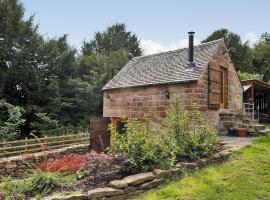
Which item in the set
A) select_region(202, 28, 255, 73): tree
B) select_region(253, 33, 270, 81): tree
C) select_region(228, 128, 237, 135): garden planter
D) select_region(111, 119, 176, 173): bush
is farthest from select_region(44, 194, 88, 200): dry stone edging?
select_region(253, 33, 270, 81): tree

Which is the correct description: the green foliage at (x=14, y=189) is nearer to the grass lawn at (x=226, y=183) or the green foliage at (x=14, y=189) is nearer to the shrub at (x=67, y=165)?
the shrub at (x=67, y=165)

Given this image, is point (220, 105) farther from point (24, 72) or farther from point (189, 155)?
point (24, 72)

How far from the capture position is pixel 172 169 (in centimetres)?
584

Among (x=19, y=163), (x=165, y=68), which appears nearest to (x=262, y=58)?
(x=165, y=68)

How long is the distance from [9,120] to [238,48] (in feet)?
82.5

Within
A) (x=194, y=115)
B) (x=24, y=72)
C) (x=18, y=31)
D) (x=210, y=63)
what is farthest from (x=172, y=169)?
(x=18, y=31)

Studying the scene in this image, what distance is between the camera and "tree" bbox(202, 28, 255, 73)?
32219mm

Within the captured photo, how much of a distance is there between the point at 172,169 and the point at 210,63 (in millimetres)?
6926

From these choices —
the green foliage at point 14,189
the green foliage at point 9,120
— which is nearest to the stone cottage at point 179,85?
the green foliage at point 9,120

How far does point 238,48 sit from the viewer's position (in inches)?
1292

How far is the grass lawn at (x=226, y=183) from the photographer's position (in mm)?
4996

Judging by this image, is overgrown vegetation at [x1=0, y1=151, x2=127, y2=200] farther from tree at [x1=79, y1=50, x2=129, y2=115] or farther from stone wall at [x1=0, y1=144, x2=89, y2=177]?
tree at [x1=79, y1=50, x2=129, y2=115]

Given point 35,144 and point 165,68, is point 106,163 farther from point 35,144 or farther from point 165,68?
point 165,68

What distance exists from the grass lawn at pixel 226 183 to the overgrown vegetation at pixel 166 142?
1.66 ft
